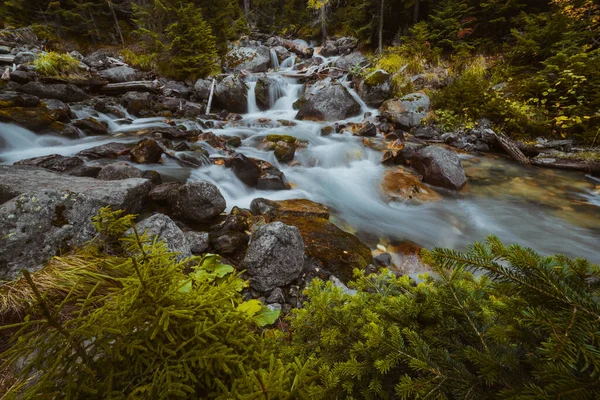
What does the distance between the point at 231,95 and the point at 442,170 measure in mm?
10694

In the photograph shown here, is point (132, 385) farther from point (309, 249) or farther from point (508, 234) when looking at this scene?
point (508, 234)

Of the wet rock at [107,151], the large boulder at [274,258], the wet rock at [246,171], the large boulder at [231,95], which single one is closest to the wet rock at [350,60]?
the large boulder at [231,95]

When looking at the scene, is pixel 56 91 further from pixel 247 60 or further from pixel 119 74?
pixel 247 60

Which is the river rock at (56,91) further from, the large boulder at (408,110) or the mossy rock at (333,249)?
the large boulder at (408,110)

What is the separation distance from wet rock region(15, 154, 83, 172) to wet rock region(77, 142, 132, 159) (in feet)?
2.72

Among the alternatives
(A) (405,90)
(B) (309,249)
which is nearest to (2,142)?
(B) (309,249)

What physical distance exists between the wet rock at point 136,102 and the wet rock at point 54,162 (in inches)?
237

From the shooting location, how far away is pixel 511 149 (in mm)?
8719

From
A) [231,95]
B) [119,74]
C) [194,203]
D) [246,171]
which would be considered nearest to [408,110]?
[246,171]

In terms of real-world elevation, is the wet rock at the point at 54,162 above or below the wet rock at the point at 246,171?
above

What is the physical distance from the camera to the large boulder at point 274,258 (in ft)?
10.5

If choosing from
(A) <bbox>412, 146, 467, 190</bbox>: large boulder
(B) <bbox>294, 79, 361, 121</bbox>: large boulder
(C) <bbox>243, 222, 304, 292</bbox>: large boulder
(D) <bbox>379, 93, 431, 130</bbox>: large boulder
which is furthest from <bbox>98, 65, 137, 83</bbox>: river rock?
(A) <bbox>412, 146, 467, 190</bbox>: large boulder

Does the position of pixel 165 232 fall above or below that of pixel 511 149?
above

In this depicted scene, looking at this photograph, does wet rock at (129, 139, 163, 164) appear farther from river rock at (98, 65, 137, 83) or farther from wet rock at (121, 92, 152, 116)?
river rock at (98, 65, 137, 83)
